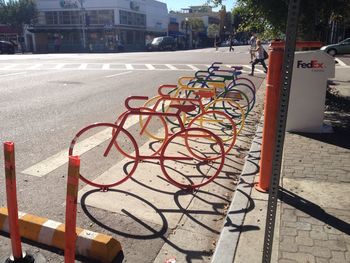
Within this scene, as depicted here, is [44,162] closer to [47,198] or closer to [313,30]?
[47,198]

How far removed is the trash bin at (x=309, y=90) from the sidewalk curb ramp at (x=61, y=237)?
15.2ft

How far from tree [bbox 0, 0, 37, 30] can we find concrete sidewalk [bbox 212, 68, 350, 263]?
64.0 m

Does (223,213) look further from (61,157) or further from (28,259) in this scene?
(61,157)

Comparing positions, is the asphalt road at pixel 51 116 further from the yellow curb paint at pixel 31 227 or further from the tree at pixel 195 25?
the tree at pixel 195 25

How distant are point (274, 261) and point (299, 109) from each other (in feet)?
14.3

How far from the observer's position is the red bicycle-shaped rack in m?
4.88

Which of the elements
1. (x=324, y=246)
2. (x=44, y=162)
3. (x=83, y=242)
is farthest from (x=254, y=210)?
(x=44, y=162)

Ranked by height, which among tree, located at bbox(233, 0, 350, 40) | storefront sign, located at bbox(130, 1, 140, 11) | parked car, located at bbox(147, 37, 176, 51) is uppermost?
storefront sign, located at bbox(130, 1, 140, 11)

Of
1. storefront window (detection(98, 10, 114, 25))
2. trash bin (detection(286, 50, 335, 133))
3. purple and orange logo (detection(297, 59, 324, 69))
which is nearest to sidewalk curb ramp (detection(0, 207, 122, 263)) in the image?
trash bin (detection(286, 50, 335, 133))

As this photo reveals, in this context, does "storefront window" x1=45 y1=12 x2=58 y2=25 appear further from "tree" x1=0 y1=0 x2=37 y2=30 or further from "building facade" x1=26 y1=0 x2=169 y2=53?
"tree" x1=0 y1=0 x2=37 y2=30

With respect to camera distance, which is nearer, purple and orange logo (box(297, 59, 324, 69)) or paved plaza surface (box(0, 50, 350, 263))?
paved plaza surface (box(0, 50, 350, 263))

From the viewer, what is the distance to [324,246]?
11.1 feet

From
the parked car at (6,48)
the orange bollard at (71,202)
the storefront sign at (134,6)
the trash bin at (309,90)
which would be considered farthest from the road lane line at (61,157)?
the storefront sign at (134,6)

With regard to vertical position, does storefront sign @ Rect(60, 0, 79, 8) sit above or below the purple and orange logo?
above
